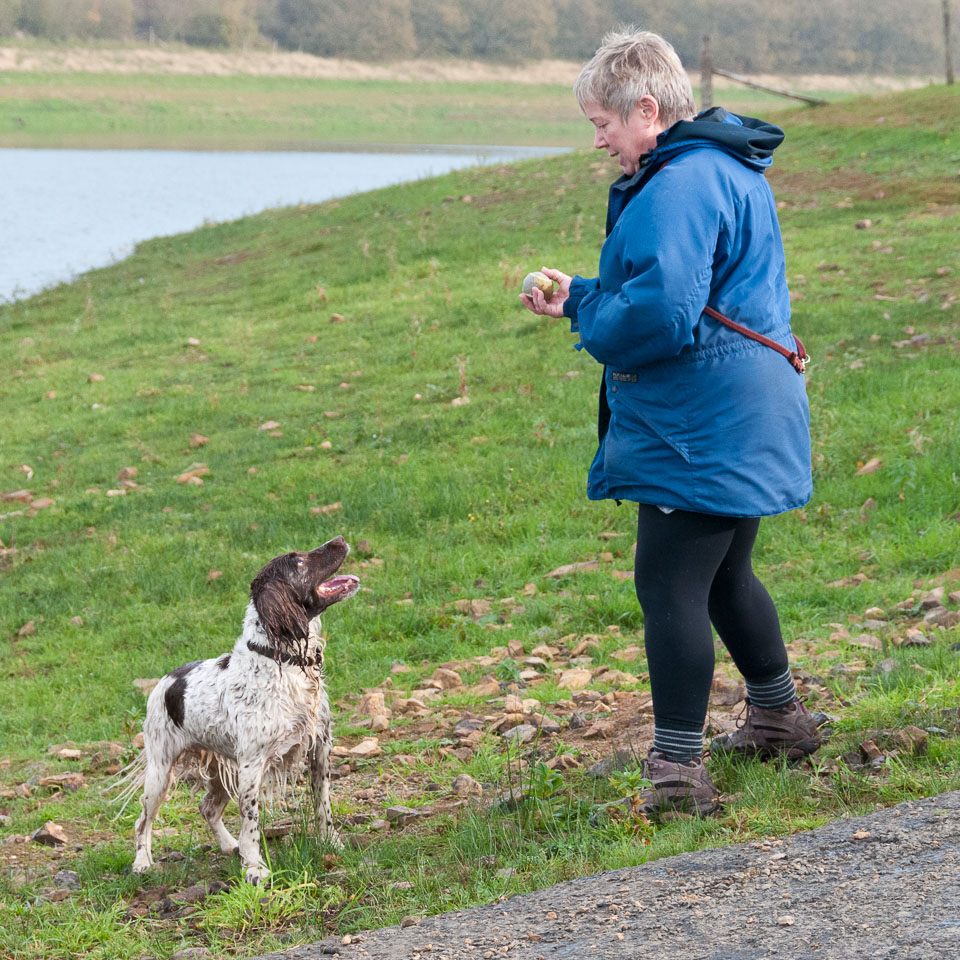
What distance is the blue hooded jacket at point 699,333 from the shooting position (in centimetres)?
338

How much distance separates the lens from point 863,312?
475 inches

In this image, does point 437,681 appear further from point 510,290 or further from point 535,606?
point 510,290

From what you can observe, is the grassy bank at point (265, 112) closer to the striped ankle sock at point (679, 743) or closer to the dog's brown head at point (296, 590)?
the dog's brown head at point (296, 590)

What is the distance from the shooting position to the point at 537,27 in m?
110

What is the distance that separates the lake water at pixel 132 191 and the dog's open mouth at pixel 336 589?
820 inches

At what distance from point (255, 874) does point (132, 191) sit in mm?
36835

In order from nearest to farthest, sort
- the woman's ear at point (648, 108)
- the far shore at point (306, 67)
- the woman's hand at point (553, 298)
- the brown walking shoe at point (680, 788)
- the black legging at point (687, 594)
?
1. the woman's ear at point (648, 108)
2. the black legging at point (687, 594)
3. the brown walking shoe at point (680, 788)
4. the woman's hand at point (553, 298)
5. the far shore at point (306, 67)

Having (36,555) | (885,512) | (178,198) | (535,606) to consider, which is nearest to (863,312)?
(885,512)

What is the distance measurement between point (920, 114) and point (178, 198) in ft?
76.7

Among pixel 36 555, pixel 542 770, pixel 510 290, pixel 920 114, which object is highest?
pixel 920 114

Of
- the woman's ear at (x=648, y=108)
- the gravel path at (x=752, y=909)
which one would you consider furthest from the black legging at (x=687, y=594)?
the woman's ear at (x=648, y=108)

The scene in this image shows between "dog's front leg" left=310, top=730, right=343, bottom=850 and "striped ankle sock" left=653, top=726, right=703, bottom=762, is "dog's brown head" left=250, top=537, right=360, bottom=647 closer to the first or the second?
"dog's front leg" left=310, top=730, right=343, bottom=850

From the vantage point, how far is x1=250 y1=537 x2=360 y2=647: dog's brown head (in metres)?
4.23

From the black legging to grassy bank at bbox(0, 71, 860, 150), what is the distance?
57.3m
